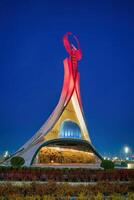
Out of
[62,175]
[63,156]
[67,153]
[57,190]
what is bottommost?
[57,190]

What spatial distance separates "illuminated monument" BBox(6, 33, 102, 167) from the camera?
94.1 feet

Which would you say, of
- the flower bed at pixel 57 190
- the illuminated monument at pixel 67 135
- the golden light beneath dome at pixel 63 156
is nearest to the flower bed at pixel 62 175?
the flower bed at pixel 57 190

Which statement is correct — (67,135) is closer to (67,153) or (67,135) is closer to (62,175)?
(67,153)

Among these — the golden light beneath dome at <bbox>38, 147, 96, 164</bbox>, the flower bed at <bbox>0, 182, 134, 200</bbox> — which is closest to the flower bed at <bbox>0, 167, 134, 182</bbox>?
the flower bed at <bbox>0, 182, 134, 200</bbox>

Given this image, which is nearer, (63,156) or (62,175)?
(62,175)

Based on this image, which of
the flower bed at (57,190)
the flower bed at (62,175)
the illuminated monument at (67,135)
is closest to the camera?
the flower bed at (57,190)

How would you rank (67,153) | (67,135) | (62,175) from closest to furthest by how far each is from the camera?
(62,175) < (67,135) < (67,153)

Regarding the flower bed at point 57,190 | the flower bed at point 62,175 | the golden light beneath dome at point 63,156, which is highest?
the golden light beneath dome at point 63,156

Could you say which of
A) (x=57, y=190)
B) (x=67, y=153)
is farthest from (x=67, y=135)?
(x=57, y=190)

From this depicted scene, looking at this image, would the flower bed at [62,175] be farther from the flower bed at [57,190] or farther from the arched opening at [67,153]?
the arched opening at [67,153]

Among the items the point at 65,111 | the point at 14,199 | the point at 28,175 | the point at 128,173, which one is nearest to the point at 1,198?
the point at 14,199

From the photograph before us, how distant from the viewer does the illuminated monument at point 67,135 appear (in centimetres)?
2867

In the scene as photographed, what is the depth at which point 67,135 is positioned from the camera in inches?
1202

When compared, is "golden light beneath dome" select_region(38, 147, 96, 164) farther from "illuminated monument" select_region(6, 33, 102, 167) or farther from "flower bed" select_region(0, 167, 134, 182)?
"flower bed" select_region(0, 167, 134, 182)
